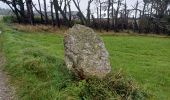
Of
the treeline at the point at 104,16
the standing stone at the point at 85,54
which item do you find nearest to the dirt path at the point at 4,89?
the standing stone at the point at 85,54

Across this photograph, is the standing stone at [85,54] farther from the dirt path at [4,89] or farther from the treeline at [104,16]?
the treeline at [104,16]

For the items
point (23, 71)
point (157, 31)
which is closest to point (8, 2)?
point (157, 31)

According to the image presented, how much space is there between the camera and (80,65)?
9.94 metres

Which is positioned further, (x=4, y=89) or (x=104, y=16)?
(x=104, y=16)

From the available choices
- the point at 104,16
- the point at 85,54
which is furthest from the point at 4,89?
the point at 104,16

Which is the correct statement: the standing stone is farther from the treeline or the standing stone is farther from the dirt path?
the treeline

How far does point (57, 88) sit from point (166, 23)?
5383cm

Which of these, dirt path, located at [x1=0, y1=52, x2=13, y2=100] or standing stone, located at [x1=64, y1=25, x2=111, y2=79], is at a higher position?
standing stone, located at [x1=64, y1=25, x2=111, y2=79]

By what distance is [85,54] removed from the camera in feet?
33.9

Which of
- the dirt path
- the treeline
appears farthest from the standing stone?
the treeline

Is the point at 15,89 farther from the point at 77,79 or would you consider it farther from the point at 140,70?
the point at 140,70

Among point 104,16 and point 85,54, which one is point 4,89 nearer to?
point 85,54

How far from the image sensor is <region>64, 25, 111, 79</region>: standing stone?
9.93 meters

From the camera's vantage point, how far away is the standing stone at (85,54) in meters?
9.93
